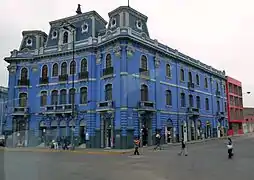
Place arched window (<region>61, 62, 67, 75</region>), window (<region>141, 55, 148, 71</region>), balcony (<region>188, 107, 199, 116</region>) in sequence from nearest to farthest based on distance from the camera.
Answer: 1. window (<region>141, 55, 148, 71</region>)
2. arched window (<region>61, 62, 67, 75</region>)
3. balcony (<region>188, 107, 199, 116</region>)

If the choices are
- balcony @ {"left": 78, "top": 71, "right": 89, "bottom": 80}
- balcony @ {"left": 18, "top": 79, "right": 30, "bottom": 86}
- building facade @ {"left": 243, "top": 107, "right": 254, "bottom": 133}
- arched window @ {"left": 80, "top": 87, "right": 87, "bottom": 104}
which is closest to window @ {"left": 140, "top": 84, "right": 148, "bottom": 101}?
balcony @ {"left": 78, "top": 71, "right": 89, "bottom": 80}

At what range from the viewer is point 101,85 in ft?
112

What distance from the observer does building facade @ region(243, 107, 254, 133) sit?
250 feet

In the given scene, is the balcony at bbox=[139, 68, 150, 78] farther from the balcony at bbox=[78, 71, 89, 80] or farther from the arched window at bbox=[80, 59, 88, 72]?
the arched window at bbox=[80, 59, 88, 72]

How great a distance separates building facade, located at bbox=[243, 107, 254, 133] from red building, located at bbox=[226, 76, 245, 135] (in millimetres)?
8617

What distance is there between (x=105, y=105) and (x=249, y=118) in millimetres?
60448

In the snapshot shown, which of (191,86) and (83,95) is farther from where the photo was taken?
(191,86)

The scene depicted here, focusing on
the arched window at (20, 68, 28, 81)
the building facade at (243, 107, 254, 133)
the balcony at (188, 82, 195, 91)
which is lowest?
the building facade at (243, 107, 254, 133)

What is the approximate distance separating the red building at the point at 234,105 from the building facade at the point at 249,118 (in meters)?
8.62

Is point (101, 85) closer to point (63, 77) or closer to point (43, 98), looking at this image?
point (63, 77)

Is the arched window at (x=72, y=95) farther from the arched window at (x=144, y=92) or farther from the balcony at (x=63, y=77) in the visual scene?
the arched window at (x=144, y=92)

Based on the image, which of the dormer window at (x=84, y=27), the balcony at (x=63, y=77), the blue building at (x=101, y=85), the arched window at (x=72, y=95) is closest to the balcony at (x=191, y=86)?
the blue building at (x=101, y=85)

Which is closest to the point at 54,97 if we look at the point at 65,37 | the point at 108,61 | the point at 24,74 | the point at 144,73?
the point at 24,74

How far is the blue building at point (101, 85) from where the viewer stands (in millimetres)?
32281
